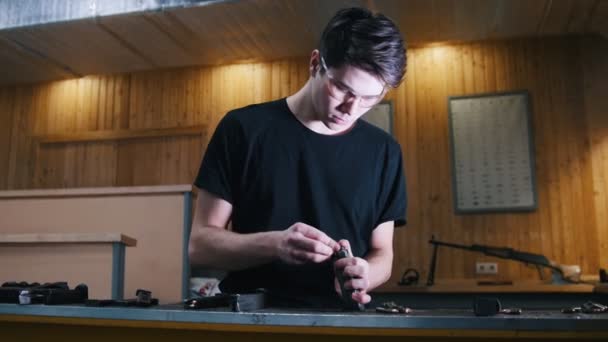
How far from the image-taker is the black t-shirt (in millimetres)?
1486

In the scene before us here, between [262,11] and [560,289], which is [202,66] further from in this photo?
[560,289]

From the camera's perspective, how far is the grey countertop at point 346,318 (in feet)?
2.96

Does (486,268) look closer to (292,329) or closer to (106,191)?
(106,191)

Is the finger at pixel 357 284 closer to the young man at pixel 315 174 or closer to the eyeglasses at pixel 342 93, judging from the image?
the young man at pixel 315 174

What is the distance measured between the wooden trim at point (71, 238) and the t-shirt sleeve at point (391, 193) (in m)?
2.19

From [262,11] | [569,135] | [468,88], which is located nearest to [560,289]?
[569,135]

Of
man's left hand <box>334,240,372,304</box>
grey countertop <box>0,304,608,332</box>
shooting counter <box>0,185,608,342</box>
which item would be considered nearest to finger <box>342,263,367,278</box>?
man's left hand <box>334,240,372,304</box>

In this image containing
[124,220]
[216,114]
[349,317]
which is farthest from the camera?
[216,114]

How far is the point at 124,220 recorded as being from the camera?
4477 millimetres

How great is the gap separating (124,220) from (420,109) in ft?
8.40

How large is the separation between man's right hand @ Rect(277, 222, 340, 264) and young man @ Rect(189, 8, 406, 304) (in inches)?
0.8

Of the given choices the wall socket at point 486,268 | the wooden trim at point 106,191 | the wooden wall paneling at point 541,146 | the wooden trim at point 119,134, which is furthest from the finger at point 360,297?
the wooden trim at point 119,134

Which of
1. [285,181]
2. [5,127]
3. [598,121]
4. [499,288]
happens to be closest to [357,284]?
[285,181]

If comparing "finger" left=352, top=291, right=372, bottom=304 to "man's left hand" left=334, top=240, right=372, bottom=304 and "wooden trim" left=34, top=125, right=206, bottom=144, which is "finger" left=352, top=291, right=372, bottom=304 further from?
"wooden trim" left=34, top=125, right=206, bottom=144
